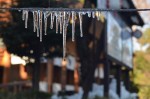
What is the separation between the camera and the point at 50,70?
30.3 metres

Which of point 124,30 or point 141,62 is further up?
point 124,30

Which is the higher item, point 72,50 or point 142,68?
point 72,50

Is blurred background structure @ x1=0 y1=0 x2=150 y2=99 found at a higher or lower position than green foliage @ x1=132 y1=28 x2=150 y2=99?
higher

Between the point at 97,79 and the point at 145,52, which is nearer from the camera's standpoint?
the point at 97,79

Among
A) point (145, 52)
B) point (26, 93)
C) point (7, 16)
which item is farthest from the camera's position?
point (145, 52)

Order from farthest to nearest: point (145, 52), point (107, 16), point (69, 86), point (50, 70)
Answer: point (145, 52) → point (69, 86) → point (50, 70) → point (107, 16)

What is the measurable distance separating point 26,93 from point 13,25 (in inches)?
102

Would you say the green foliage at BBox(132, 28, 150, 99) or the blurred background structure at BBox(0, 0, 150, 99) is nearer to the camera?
the blurred background structure at BBox(0, 0, 150, 99)

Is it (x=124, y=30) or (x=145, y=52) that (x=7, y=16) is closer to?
(x=124, y=30)

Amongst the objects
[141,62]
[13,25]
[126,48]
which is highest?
[13,25]

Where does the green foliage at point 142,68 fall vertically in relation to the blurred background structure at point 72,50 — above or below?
below

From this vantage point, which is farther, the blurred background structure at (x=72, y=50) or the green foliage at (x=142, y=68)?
the green foliage at (x=142, y=68)

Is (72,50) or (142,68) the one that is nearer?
(72,50)

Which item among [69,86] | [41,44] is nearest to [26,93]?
[41,44]
